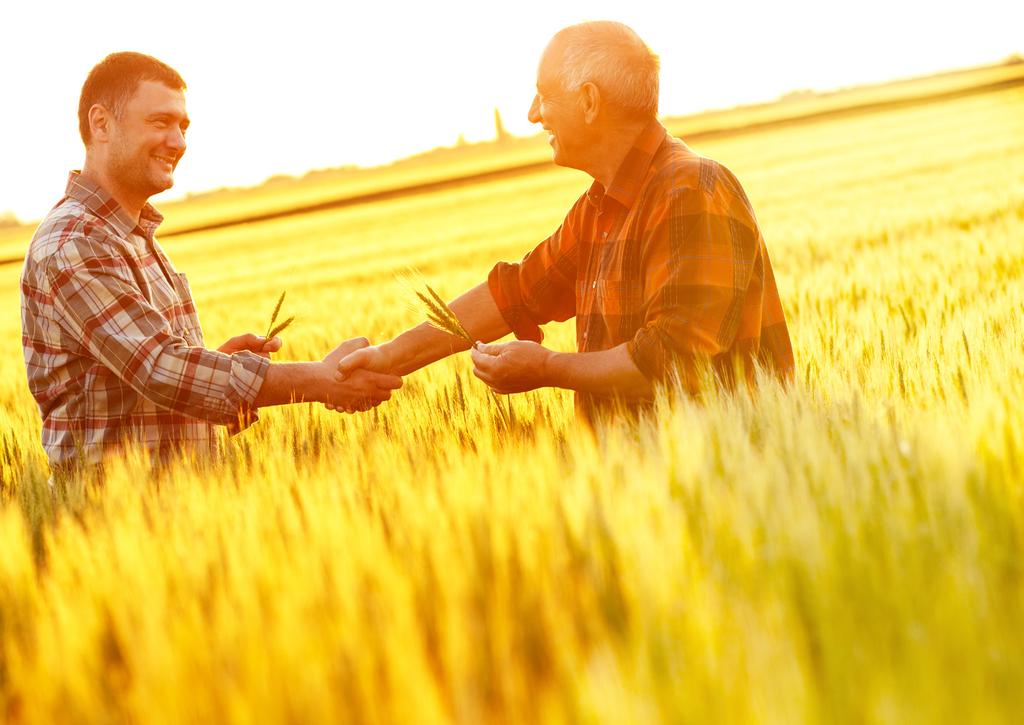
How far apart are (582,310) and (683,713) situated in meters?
2.03

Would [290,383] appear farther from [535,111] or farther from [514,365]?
[535,111]

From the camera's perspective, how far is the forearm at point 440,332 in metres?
3.12

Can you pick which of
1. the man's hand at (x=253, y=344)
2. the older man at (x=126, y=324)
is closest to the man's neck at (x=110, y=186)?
the older man at (x=126, y=324)

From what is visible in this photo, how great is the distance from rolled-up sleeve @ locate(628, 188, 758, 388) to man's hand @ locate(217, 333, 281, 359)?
1331mm

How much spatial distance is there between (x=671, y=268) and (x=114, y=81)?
5.87 ft

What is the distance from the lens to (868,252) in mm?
7480

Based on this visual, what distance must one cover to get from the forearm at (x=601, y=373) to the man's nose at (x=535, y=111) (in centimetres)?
76

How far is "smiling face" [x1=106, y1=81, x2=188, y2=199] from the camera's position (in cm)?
289

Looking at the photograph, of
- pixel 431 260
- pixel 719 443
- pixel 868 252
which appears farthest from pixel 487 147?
pixel 719 443

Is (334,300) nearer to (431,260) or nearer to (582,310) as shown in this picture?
(431,260)

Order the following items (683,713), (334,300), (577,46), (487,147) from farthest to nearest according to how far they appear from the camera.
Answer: (487,147)
(334,300)
(577,46)
(683,713)

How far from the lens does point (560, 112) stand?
105 inches

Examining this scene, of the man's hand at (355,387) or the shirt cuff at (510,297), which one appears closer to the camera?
the man's hand at (355,387)

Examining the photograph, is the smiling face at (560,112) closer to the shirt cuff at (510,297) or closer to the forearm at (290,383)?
the shirt cuff at (510,297)
